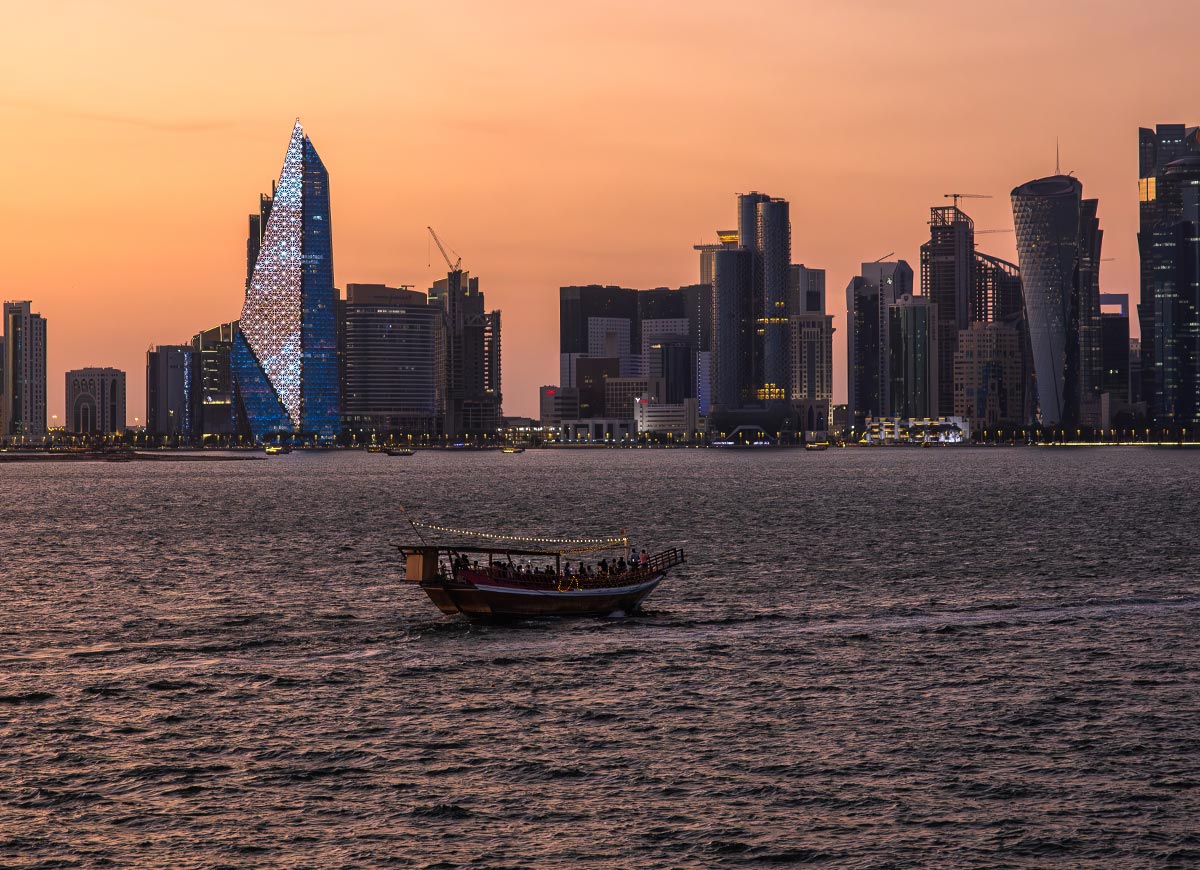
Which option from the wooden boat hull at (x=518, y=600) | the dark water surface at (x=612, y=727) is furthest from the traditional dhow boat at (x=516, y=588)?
the dark water surface at (x=612, y=727)

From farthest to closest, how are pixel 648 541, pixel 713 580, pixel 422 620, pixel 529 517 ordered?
pixel 529 517, pixel 648 541, pixel 713 580, pixel 422 620

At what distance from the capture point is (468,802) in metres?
49.0

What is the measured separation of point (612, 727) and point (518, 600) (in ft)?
89.3

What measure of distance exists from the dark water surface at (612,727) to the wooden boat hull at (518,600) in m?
1.47

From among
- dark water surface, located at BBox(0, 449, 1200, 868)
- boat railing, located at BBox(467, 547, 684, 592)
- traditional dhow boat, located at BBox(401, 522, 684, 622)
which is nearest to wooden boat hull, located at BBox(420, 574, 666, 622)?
traditional dhow boat, located at BBox(401, 522, 684, 622)

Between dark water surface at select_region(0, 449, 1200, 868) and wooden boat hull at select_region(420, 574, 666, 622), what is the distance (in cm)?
147

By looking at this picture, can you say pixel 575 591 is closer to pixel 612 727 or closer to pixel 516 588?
pixel 516 588

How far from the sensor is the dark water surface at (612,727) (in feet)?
148

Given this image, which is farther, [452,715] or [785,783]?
[452,715]

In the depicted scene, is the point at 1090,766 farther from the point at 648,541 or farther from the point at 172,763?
the point at 648,541

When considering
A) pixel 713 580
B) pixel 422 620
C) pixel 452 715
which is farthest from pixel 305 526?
pixel 452 715

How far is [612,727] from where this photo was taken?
59.5 m

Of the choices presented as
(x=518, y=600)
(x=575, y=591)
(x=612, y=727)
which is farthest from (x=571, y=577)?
(x=612, y=727)

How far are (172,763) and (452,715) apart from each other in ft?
40.2
